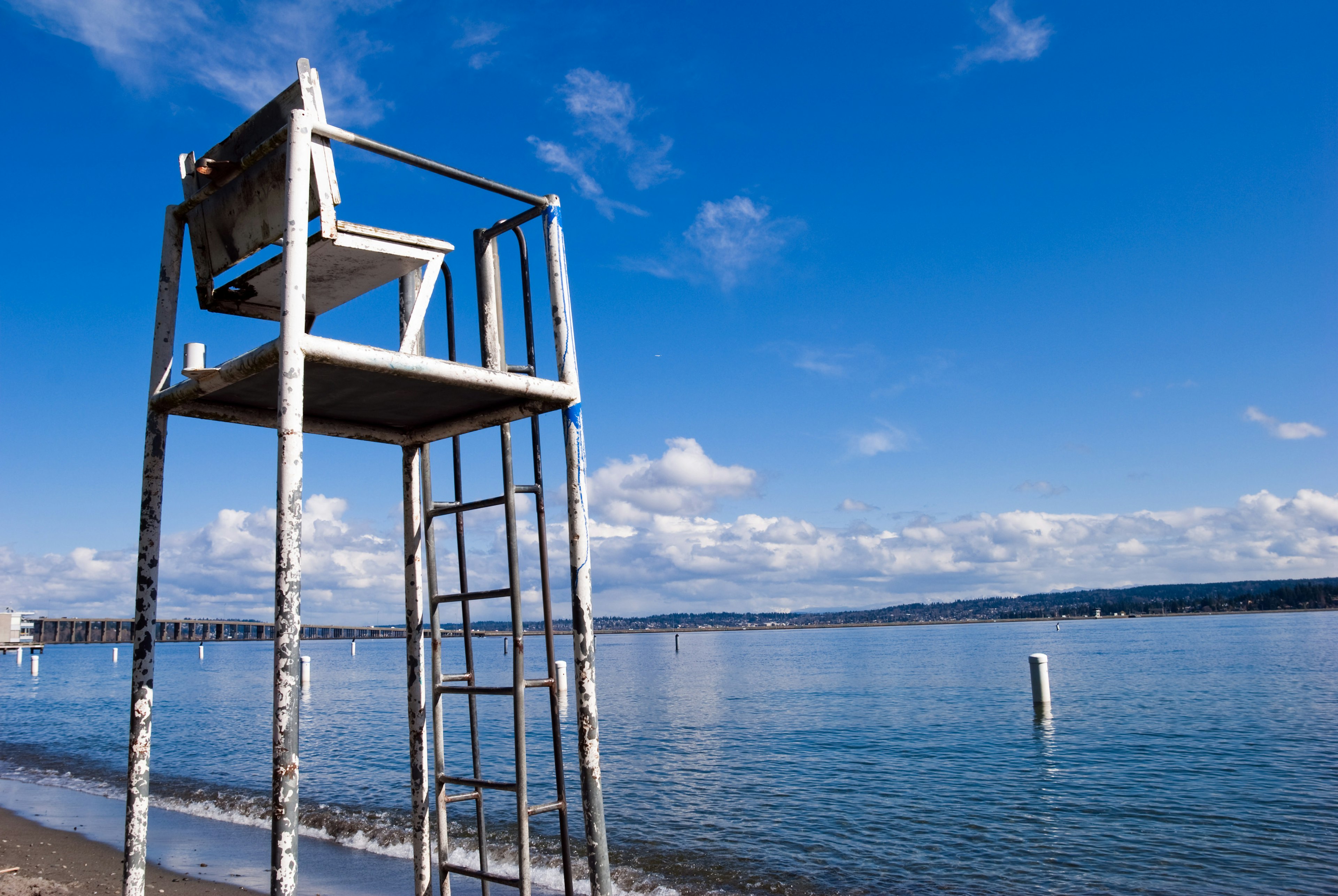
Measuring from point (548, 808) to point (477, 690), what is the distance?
2.75 feet

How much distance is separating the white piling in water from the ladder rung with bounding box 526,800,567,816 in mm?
28567

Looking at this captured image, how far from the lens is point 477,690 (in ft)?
17.0

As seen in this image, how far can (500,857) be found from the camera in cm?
1352

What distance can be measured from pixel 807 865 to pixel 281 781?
1144 cm

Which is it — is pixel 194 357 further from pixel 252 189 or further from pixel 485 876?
pixel 485 876

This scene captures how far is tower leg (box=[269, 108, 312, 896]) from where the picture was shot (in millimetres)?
3428

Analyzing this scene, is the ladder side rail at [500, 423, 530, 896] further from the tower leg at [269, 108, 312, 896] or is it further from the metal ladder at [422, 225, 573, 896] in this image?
the tower leg at [269, 108, 312, 896]

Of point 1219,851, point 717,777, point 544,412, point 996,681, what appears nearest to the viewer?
point 544,412

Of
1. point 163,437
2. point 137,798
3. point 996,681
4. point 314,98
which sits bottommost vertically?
point 996,681

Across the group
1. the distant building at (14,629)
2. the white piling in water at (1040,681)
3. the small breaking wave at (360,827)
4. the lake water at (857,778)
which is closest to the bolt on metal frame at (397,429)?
the small breaking wave at (360,827)

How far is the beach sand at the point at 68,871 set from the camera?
11.1 metres

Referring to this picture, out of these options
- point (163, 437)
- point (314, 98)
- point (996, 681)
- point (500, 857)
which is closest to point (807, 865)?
point (500, 857)

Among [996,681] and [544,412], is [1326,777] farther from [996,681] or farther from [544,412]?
[996,681]

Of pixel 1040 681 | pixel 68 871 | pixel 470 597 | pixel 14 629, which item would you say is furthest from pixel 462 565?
pixel 14 629
